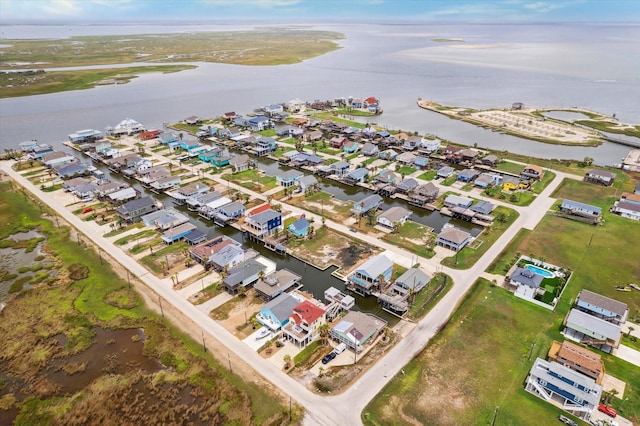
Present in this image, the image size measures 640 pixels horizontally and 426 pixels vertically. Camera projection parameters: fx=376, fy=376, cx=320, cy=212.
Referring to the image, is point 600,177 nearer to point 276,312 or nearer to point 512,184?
point 512,184

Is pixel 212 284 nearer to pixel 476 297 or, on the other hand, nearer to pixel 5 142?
pixel 476 297

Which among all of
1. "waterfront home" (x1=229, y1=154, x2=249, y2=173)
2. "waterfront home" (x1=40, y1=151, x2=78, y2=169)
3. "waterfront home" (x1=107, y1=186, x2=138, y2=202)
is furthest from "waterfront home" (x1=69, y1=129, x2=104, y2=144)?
"waterfront home" (x1=229, y1=154, x2=249, y2=173)

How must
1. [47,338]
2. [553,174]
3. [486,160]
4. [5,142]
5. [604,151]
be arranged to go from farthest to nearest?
[5,142], [604,151], [486,160], [553,174], [47,338]

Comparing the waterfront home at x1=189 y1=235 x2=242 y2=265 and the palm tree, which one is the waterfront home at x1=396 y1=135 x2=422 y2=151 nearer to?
the waterfront home at x1=189 y1=235 x2=242 y2=265

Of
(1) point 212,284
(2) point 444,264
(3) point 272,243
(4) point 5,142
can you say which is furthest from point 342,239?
(4) point 5,142

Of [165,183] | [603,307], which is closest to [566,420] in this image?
[603,307]
